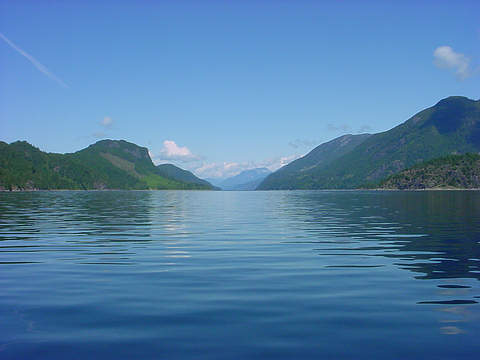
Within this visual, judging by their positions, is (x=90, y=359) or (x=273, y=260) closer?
(x=90, y=359)

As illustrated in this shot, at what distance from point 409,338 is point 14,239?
38485 millimetres

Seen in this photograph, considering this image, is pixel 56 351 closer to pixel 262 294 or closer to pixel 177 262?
pixel 262 294

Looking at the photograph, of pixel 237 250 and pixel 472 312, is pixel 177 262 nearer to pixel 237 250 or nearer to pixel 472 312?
pixel 237 250

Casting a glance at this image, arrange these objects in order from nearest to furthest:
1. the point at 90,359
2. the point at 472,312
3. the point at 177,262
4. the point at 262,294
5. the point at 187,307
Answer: the point at 90,359, the point at 472,312, the point at 187,307, the point at 262,294, the point at 177,262

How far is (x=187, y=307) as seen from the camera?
59.6 feet

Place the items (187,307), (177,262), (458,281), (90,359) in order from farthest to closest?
(177,262) → (458,281) → (187,307) → (90,359)

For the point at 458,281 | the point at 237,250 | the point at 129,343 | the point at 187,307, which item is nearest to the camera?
the point at 129,343

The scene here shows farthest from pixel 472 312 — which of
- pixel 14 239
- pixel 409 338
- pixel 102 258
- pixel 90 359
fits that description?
pixel 14 239

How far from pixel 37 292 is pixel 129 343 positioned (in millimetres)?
9291

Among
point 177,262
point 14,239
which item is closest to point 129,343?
point 177,262

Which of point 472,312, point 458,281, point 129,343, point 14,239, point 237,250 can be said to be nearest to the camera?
point 129,343

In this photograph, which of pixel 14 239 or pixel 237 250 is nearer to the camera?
pixel 237 250

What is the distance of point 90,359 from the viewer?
12.6 m

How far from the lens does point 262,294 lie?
66.6ft
